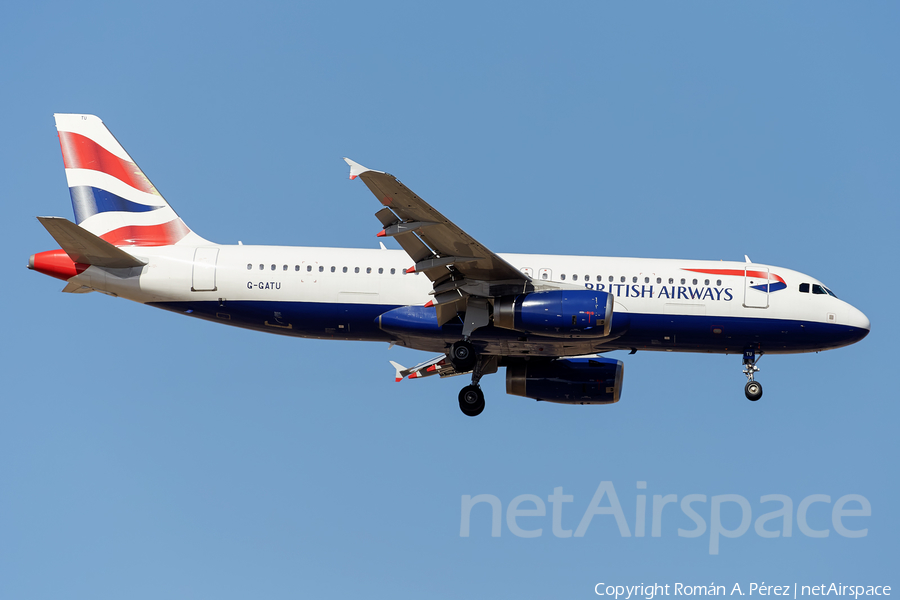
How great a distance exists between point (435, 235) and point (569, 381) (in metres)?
9.13

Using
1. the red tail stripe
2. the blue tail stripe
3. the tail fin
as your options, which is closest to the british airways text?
the tail fin

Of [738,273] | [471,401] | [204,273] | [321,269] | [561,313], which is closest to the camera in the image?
[561,313]

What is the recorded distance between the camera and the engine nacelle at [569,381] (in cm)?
3469

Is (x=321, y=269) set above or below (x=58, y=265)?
above

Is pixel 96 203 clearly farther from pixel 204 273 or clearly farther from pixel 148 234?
pixel 204 273

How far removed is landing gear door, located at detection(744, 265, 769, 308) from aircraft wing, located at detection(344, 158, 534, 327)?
6.94 metres

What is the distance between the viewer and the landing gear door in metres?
31.5

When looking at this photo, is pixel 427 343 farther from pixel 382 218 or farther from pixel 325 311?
pixel 382 218

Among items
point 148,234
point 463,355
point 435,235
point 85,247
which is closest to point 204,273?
point 148,234

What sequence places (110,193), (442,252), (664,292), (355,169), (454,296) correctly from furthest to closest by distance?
1. (110,193)
2. (664,292)
3. (454,296)
4. (442,252)
5. (355,169)

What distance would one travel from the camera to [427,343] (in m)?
31.9

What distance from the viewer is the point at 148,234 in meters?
33.5

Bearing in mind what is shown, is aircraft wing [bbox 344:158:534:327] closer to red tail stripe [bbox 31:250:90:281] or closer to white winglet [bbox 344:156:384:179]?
white winglet [bbox 344:156:384:179]

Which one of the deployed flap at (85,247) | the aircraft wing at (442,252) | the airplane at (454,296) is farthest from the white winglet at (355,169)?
the deployed flap at (85,247)
